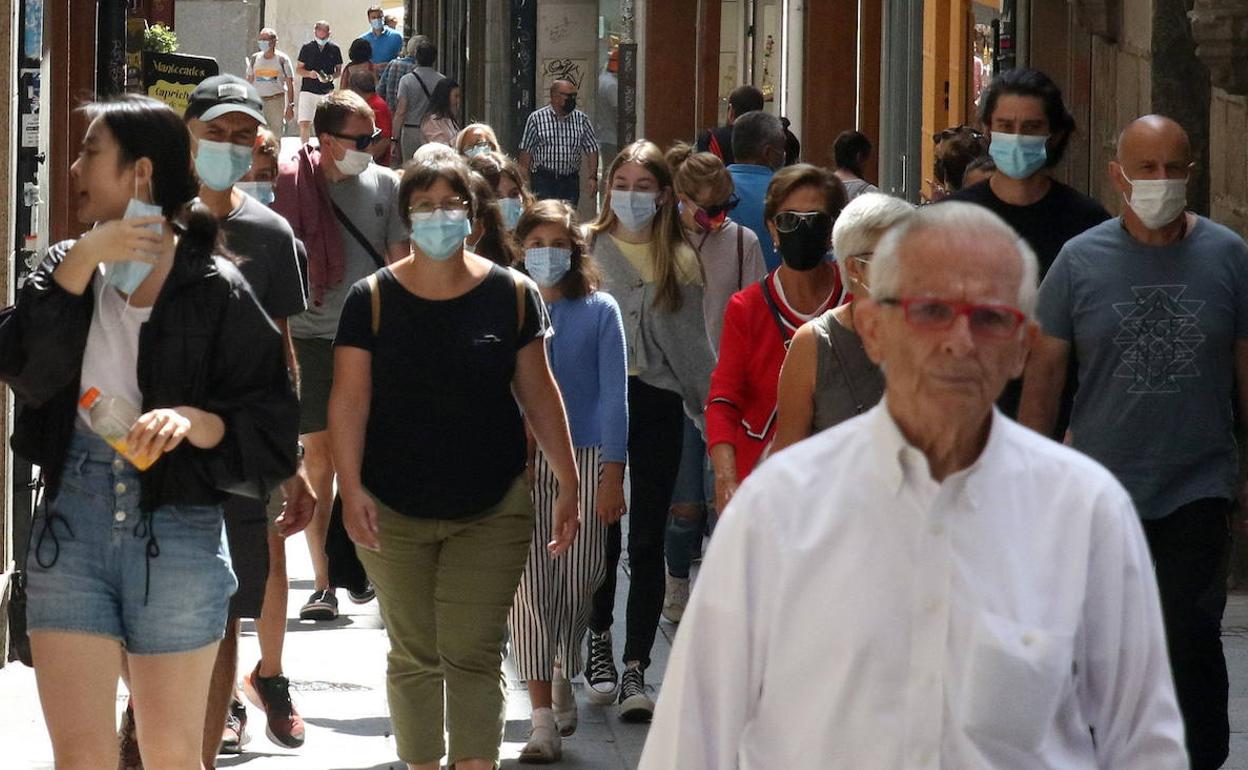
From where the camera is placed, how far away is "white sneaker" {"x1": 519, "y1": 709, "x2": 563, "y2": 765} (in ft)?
23.5

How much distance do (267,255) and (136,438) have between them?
187 cm

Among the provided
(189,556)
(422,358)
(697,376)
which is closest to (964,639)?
(189,556)

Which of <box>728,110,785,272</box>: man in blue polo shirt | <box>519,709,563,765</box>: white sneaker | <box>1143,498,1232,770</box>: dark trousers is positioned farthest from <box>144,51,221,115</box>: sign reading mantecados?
<box>1143,498,1232,770</box>: dark trousers

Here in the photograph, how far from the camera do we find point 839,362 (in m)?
5.45

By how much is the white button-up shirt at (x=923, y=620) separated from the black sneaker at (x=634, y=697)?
466 centimetres

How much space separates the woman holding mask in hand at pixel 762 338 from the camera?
6.33 meters

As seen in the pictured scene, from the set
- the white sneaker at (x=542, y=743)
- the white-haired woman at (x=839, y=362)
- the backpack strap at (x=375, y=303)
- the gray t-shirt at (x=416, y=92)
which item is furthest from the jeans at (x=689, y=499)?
the gray t-shirt at (x=416, y=92)

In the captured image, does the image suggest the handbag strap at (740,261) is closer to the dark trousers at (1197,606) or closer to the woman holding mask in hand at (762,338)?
the woman holding mask in hand at (762,338)

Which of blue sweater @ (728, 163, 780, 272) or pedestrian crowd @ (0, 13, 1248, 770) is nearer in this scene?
pedestrian crowd @ (0, 13, 1248, 770)

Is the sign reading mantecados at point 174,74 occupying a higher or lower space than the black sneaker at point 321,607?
higher

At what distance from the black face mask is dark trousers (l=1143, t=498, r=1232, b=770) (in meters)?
1.11

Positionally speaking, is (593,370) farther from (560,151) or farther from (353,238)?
(560,151)

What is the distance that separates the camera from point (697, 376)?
808 cm

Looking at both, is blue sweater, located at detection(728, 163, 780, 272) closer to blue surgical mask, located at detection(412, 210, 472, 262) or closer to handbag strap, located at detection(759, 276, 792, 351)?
handbag strap, located at detection(759, 276, 792, 351)
